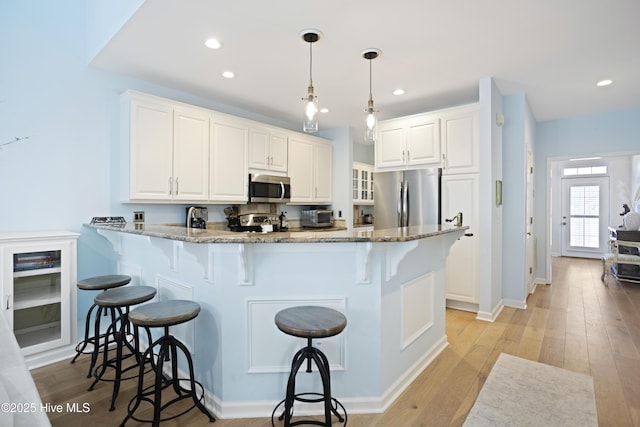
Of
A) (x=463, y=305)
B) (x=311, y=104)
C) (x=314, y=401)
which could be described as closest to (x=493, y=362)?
(x=463, y=305)

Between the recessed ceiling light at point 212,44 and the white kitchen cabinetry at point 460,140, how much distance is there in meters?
2.62

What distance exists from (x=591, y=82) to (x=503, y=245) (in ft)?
6.58

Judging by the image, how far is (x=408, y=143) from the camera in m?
4.22

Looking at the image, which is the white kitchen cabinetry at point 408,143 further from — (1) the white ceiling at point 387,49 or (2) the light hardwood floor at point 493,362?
(2) the light hardwood floor at point 493,362

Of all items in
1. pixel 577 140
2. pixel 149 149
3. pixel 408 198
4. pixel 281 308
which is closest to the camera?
pixel 281 308

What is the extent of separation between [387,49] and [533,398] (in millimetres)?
2771

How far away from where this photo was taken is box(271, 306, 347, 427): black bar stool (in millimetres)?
1586

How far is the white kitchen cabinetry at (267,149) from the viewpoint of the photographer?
417 cm

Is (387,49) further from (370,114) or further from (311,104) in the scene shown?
(311,104)

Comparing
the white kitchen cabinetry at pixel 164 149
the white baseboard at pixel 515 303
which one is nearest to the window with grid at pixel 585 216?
the white baseboard at pixel 515 303

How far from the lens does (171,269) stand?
7.85ft

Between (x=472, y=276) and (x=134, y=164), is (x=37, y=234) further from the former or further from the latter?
(x=472, y=276)

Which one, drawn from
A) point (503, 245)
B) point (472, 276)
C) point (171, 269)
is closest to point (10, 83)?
point (171, 269)

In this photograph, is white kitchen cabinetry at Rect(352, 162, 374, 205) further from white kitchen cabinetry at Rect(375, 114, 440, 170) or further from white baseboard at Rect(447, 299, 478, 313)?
white baseboard at Rect(447, 299, 478, 313)
